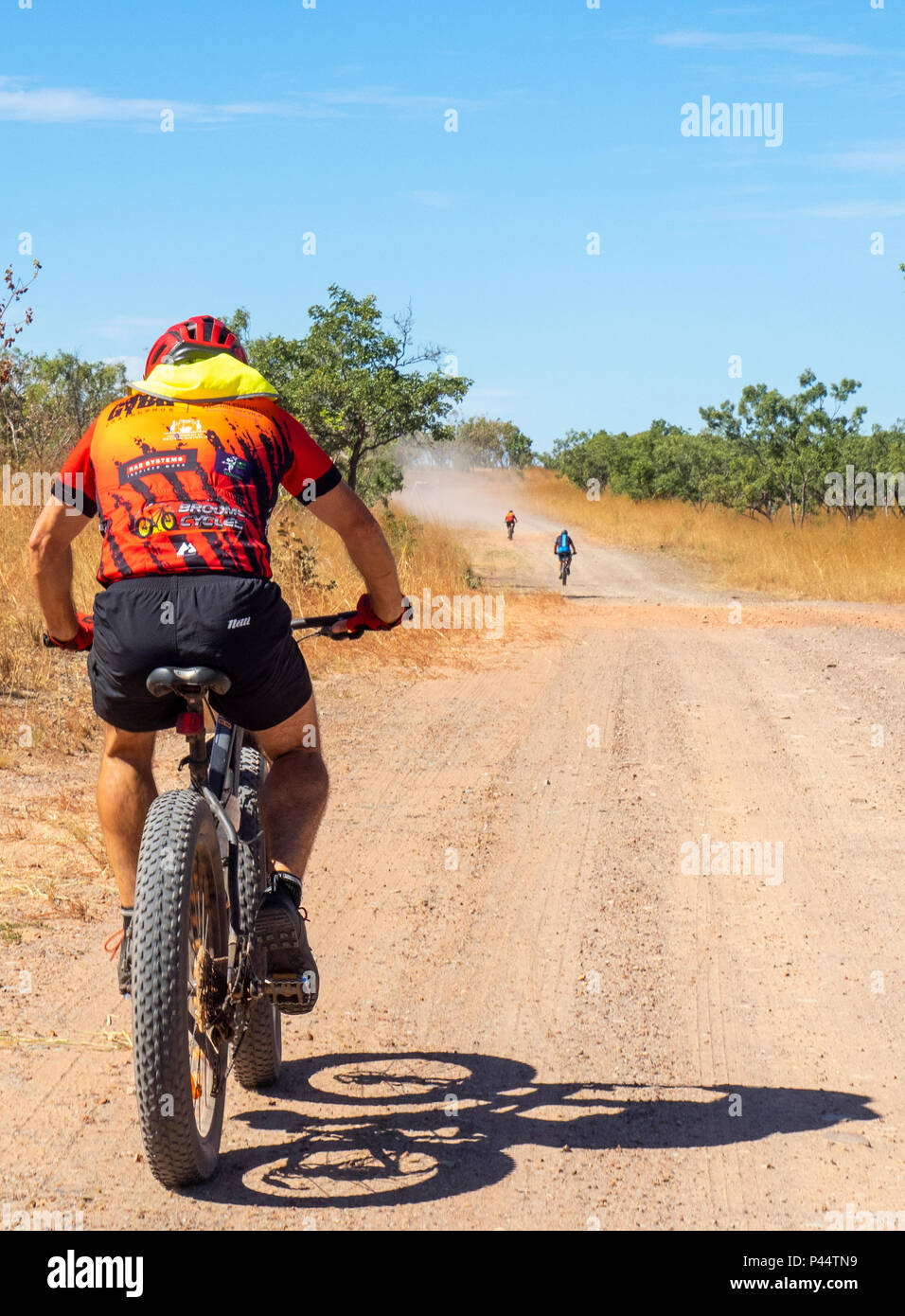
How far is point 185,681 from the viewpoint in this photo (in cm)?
279

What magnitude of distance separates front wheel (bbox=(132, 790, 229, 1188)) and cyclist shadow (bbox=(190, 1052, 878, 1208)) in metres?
0.25

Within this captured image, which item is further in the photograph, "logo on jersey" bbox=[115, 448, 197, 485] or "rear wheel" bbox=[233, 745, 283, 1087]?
"rear wheel" bbox=[233, 745, 283, 1087]

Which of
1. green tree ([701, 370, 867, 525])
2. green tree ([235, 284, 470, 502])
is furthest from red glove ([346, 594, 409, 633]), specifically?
green tree ([701, 370, 867, 525])

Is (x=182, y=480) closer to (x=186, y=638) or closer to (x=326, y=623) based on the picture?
(x=186, y=638)

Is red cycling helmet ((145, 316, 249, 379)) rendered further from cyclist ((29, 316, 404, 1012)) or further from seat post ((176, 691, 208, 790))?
seat post ((176, 691, 208, 790))

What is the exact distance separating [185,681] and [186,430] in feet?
1.99

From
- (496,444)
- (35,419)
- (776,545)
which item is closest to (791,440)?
(776,545)

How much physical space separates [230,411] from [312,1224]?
73.0 inches

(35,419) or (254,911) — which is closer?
(254,911)

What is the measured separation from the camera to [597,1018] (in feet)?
13.5

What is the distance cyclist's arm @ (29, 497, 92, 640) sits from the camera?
10.7ft

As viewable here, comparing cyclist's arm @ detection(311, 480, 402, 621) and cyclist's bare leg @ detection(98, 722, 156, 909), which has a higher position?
cyclist's arm @ detection(311, 480, 402, 621)

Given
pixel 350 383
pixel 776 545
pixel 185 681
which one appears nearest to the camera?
pixel 185 681

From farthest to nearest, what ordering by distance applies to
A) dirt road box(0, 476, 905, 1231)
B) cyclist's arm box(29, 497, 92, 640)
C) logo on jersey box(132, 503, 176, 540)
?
cyclist's arm box(29, 497, 92, 640) → dirt road box(0, 476, 905, 1231) → logo on jersey box(132, 503, 176, 540)
